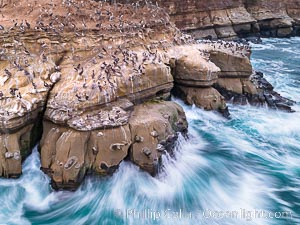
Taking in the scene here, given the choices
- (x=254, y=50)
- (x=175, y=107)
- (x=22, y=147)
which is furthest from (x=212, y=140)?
(x=254, y=50)

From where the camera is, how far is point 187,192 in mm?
10859

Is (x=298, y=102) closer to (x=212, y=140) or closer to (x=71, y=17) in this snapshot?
(x=212, y=140)

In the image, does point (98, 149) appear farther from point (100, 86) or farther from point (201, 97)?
point (201, 97)

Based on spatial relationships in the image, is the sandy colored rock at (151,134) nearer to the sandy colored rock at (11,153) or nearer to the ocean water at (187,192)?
the ocean water at (187,192)

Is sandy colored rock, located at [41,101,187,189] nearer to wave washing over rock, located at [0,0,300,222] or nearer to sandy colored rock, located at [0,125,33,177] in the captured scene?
wave washing over rock, located at [0,0,300,222]

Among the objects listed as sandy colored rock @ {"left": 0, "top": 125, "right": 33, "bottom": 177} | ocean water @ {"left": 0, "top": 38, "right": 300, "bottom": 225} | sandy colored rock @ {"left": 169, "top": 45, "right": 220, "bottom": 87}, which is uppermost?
sandy colored rock @ {"left": 169, "top": 45, "right": 220, "bottom": 87}

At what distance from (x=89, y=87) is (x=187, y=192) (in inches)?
172

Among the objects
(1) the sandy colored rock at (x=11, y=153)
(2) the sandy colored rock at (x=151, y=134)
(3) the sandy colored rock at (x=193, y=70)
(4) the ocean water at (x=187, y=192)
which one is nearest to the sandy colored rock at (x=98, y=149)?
(2) the sandy colored rock at (x=151, y=134)

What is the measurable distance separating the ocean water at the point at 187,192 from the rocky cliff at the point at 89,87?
41 cm

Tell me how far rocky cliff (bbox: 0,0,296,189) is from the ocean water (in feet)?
1.33

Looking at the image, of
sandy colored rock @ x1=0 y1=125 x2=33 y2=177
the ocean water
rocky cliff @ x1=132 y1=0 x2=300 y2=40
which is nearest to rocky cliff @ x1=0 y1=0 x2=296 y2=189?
sandy colored rock @ x1=0 y1=125 x2=33 y2=177

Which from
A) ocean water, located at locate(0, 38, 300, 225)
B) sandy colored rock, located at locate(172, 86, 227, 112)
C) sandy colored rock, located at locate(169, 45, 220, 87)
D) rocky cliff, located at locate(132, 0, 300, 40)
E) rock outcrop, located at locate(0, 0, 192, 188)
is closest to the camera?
ocean water, located at locate(0, 38, 300, 225)

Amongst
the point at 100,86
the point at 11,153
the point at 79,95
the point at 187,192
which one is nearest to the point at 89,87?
the point at 100,86

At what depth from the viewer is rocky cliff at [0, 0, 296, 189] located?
33.8 feet
